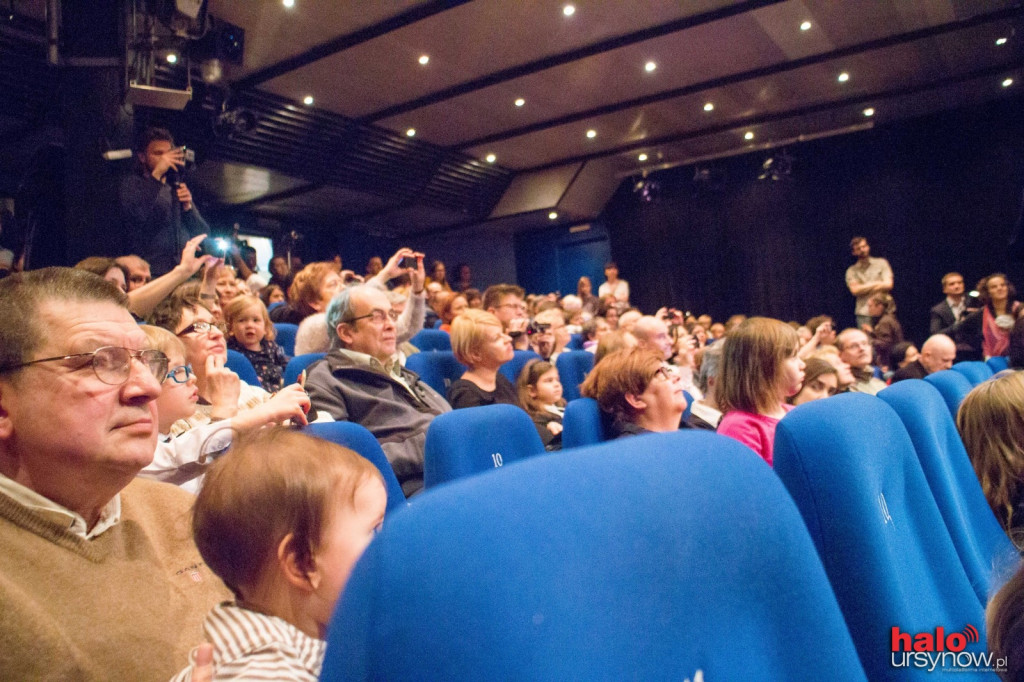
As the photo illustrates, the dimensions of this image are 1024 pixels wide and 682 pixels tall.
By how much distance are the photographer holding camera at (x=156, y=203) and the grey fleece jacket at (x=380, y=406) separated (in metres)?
1.74

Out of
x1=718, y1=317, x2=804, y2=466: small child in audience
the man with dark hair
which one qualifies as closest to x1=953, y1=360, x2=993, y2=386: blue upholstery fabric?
x1=718, y1=317, x2=804, y2=466: small child in audience

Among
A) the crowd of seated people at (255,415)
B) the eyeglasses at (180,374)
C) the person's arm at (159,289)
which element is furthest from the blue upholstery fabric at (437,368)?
the eyeglasses at (180,374)

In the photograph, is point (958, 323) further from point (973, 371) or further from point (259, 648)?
point (259, 648)

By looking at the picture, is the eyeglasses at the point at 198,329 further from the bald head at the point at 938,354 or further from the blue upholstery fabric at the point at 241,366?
the bald head at the point at 938,354

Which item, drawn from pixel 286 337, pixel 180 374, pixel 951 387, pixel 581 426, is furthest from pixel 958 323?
pixel 180 374

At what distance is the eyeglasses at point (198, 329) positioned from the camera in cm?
211

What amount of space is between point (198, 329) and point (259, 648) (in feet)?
5.30

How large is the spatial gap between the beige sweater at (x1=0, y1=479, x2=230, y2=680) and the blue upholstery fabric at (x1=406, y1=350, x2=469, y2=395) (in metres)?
2.33

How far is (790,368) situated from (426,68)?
511 centimetres

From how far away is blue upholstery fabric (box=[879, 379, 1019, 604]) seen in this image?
116cm

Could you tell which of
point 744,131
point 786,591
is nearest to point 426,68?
point 744,131

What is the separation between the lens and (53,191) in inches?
172

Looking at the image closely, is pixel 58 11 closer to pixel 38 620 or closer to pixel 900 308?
pixel 38 620

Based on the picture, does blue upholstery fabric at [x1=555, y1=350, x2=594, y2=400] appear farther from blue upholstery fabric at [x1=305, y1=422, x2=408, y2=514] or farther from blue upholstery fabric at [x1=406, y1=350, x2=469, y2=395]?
blue upholstery fabric at [x1=305, y1=422, x2=408, y2=514]
